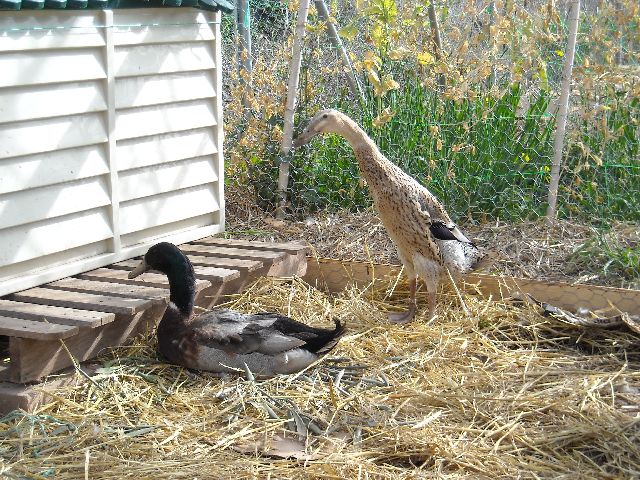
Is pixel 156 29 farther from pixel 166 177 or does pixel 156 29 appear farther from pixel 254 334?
pixel 254 334

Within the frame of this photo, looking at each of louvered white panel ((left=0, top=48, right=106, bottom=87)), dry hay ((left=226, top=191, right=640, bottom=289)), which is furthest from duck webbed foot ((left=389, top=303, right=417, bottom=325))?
louvered white panel ((left=0, top=48, right=106, bottom=87))

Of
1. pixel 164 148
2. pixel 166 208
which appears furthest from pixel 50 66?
pixel 166 208

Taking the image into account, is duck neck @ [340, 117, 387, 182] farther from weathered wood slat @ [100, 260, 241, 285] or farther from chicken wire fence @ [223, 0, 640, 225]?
chicken wire fence @ [223, 0, 640, 225]

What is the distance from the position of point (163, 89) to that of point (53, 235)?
4.11ft

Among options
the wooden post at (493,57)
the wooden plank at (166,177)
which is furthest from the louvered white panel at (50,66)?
the wooden post at (493,57)

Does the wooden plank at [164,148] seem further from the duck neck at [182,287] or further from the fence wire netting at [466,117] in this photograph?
the fence wire netting at [466,117]

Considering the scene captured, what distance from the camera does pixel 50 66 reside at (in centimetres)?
477

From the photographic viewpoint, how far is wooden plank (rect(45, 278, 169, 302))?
4.81 meters

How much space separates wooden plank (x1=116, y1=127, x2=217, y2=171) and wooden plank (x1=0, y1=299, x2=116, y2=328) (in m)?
1.13

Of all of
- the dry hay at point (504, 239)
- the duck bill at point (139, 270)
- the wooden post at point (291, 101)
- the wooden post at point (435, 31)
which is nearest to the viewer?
the duck bill at point (139, 270)

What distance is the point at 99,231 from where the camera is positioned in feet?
17.0

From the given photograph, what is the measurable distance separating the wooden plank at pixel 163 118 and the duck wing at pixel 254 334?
1294 millimetres

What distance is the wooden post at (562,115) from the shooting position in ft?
20.5

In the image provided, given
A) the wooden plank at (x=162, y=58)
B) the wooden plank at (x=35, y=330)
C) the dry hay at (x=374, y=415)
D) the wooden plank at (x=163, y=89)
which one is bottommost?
the dry hay at (x=374, y=415)
